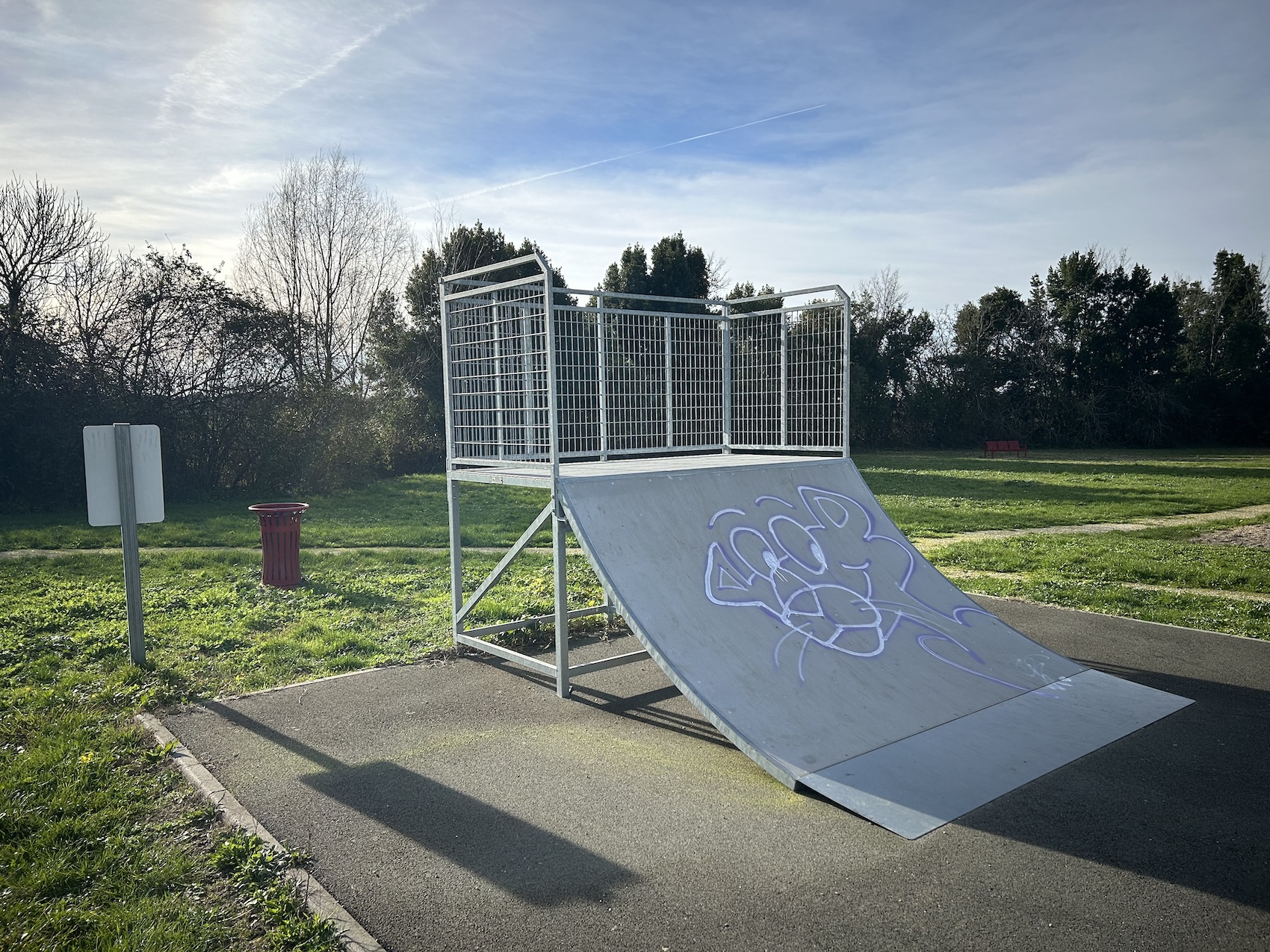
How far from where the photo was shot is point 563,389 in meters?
6.61

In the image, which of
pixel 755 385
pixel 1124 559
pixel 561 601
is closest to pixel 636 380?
pixel 755 385

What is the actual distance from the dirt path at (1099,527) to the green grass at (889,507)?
0.29 meters

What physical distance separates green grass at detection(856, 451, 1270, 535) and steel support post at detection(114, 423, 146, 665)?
10.1m

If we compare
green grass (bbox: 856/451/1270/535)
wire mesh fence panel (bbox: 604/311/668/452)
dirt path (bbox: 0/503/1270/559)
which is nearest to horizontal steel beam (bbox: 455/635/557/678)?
wire mesh fence panel (bbox: 604/311/668/452)

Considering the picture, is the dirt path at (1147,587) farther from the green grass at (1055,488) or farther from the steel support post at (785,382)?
the green grass at (1055,488)

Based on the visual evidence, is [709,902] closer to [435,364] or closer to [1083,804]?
[1083,804]

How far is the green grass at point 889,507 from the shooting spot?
12227mm

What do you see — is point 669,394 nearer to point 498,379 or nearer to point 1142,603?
point 498,379


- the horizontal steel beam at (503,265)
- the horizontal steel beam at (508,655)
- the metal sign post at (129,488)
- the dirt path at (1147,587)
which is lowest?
the dirt path at (1147,587)

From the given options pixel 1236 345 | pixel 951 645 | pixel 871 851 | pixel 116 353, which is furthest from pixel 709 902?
pixel 1236 345

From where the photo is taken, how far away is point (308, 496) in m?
17.6

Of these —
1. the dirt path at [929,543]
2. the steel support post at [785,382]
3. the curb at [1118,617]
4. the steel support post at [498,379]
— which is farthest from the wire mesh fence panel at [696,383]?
the dirt path at [929,543]

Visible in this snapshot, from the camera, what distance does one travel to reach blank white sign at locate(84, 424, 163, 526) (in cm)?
586

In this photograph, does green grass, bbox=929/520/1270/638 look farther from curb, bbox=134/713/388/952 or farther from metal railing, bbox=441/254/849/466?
curb, bbox=134/713/388/952
